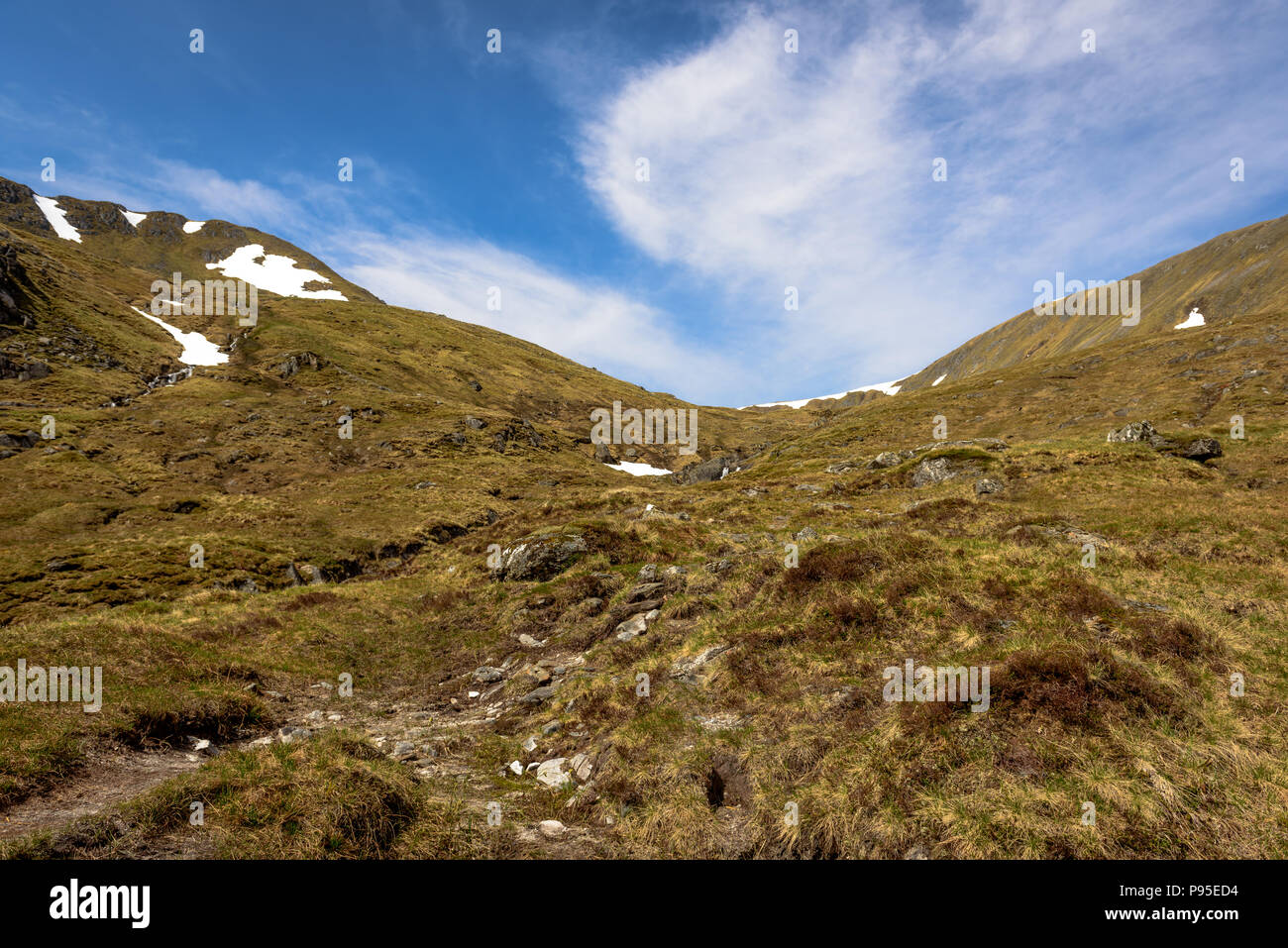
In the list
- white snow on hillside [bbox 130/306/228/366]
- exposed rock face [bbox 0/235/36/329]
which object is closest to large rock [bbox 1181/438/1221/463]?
white snow on hillside [bbox 130/306/228/366]

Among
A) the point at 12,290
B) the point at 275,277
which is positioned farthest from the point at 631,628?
the point at 275,277

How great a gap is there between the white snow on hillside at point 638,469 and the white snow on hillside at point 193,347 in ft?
247

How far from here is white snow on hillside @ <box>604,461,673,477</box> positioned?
354 ft

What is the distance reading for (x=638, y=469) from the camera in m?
110

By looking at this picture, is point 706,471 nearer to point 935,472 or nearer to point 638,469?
point 638,469

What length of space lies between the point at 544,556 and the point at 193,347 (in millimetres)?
112501

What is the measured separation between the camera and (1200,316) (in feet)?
521

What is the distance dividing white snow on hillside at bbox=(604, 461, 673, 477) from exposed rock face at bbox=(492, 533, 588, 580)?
74.3 m

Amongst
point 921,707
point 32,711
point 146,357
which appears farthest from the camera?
point 146,357

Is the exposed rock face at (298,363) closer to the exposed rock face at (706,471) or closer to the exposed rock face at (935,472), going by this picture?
the exposed rock face at (706,471)

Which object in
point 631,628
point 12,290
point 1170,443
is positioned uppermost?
point 12,290
